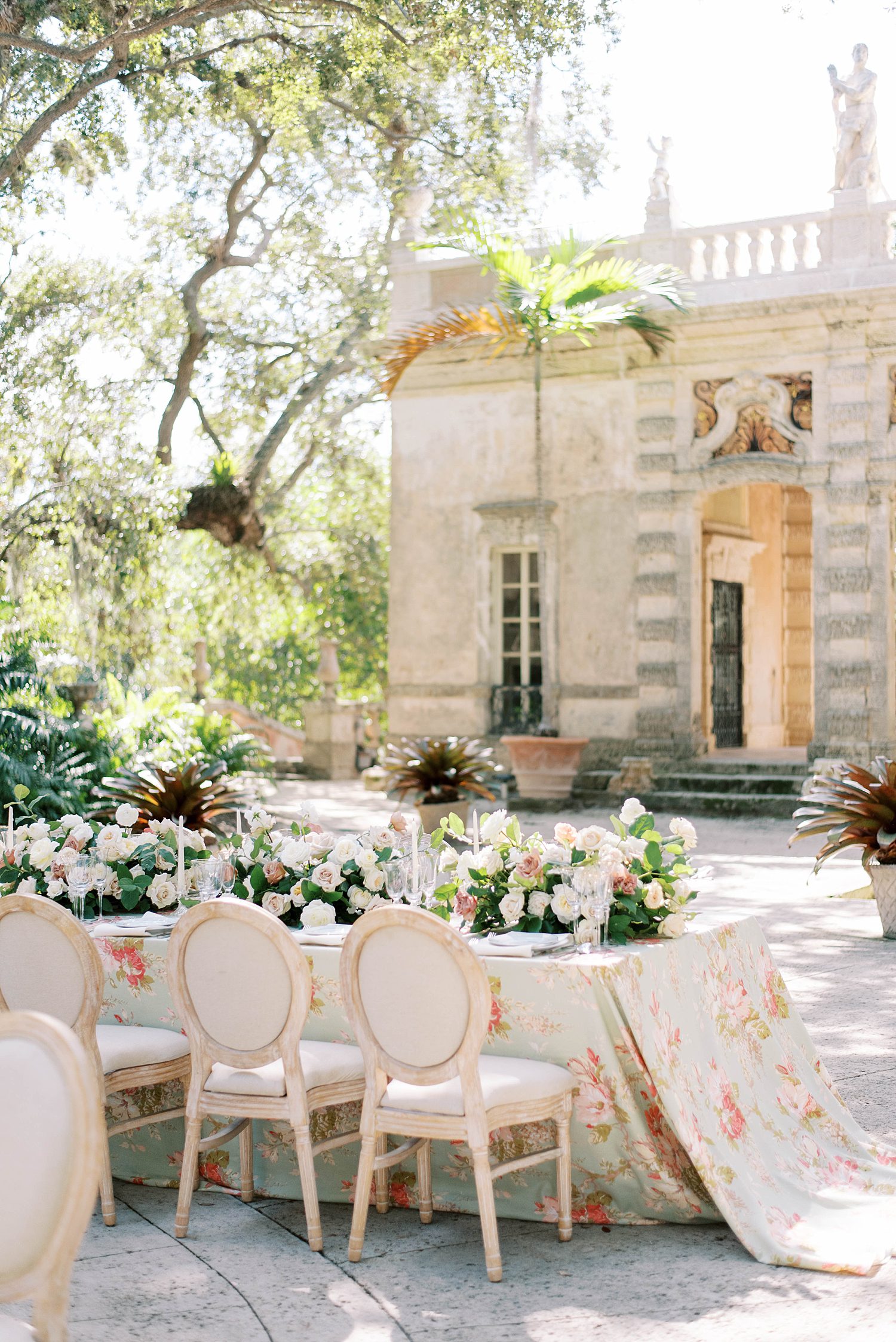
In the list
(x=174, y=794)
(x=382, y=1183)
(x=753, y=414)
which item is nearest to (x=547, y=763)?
(x=753, y=414)

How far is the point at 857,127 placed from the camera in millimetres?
14039

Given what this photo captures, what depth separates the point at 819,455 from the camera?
1414cm

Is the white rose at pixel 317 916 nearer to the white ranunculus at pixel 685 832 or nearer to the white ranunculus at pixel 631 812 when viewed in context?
the white ranunculus at pixel 631 812

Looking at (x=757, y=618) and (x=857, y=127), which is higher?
(x=857, y=127)

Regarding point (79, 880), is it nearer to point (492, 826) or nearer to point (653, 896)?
point (492, 826)

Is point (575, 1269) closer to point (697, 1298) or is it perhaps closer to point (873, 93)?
point (697, 1298)

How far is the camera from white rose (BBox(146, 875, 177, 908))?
4766 millimetres

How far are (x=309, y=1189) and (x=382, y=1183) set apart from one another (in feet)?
0.98

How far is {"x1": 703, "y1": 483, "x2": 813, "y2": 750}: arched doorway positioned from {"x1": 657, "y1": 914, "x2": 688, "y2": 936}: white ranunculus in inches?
444

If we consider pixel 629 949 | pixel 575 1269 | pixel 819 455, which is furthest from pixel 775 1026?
pixel 819 455

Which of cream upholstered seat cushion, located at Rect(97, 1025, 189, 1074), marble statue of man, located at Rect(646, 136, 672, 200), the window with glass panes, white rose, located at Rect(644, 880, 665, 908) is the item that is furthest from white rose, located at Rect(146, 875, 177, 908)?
marble statue of man, located at Rect(646, 136, 672, 200)

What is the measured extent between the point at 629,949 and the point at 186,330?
15793mm

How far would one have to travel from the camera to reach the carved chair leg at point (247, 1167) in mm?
4145

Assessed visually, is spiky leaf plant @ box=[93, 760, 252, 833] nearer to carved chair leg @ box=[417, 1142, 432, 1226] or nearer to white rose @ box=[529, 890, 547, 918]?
white rose @ box=[529, 890, 547, 918]
